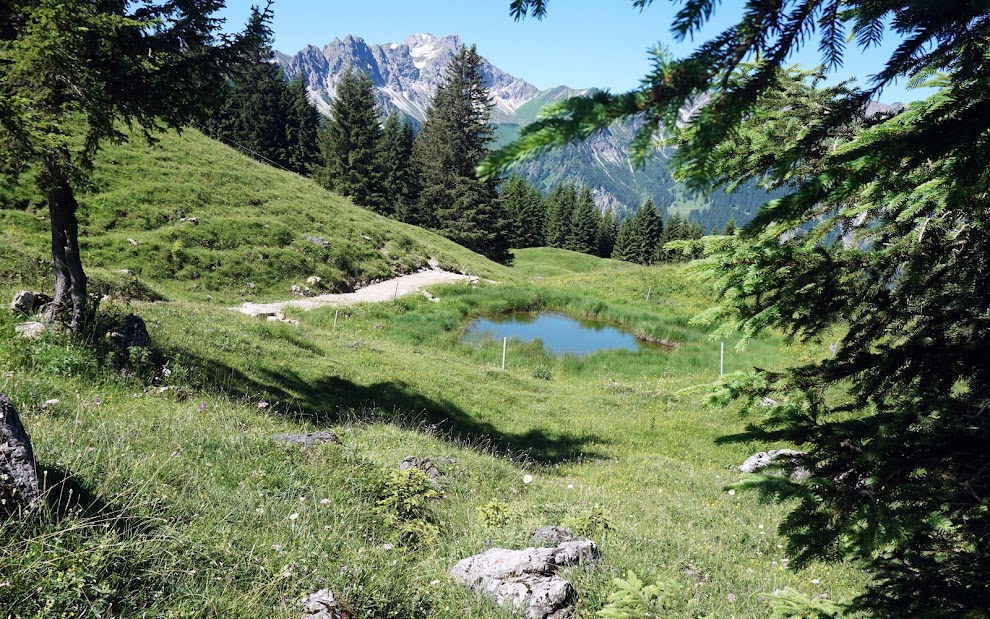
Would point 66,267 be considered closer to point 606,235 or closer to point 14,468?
point 14,468

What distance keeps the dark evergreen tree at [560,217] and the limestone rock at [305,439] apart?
83306 millimetres

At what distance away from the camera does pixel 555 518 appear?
619 cm

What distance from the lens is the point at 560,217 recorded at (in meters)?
90.4

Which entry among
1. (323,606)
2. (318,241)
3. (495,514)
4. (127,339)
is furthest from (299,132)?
(323,606)

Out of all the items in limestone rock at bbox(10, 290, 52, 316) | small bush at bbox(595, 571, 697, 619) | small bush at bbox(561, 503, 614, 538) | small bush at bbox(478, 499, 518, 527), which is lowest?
small bush at bbox(478, 499, 518, 527)

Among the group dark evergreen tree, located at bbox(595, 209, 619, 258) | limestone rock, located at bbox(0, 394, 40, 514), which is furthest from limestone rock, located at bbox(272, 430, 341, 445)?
dark evergreen tree, located at bbox(595, 209, 619, 258)

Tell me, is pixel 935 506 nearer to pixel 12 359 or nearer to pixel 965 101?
pixel 965 101

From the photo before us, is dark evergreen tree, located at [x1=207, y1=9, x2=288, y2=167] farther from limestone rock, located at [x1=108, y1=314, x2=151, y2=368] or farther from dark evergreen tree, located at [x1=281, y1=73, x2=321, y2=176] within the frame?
limestone rock, located at [x1=108, y1=314, x2=151, y2=368]

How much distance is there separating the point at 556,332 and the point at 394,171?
4376 centimetres

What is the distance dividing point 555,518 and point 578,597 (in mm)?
→ 1966

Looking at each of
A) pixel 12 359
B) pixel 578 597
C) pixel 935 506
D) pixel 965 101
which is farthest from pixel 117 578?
pixel 12 359

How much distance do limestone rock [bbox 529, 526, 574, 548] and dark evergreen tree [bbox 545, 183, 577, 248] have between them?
3343 inches

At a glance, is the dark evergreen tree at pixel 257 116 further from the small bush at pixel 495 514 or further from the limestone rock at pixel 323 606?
the limestone rock at pixel 323 606

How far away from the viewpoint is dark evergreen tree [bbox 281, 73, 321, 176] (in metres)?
62.1
